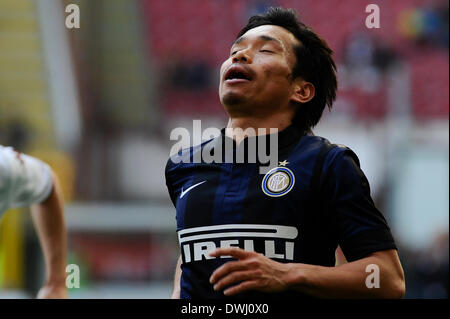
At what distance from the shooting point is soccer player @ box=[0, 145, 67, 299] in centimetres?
223

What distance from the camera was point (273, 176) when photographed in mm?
1842

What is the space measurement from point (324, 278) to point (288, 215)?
0.66 ft

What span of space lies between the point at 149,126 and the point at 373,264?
7.97m

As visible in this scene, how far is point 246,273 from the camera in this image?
1578mm

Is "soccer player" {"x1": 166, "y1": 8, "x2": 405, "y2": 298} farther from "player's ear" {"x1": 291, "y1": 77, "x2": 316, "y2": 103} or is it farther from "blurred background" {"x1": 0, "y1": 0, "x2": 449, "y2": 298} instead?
"blurred background" {"x1": 0, "y1": 0, "x2": 449, "y2": 298}

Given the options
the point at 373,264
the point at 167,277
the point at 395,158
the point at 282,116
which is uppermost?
the point at 282,116

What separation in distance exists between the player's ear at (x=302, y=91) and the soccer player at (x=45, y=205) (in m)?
0.90

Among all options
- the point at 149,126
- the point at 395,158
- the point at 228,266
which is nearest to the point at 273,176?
the point at 228,266

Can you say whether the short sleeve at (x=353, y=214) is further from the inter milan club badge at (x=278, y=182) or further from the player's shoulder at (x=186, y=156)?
the player's shoulder at (x=186, y=156)

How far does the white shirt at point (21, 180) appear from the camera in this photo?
2.14 m

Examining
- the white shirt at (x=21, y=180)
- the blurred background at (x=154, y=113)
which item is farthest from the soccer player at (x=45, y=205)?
the blurred background at (x=154, y=113)

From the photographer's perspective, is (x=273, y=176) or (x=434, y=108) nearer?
(x=273, y=176)

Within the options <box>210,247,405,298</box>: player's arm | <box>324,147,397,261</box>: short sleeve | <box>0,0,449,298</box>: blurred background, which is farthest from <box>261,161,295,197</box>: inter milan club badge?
<box>0,0,449,298</box>: blurred background
